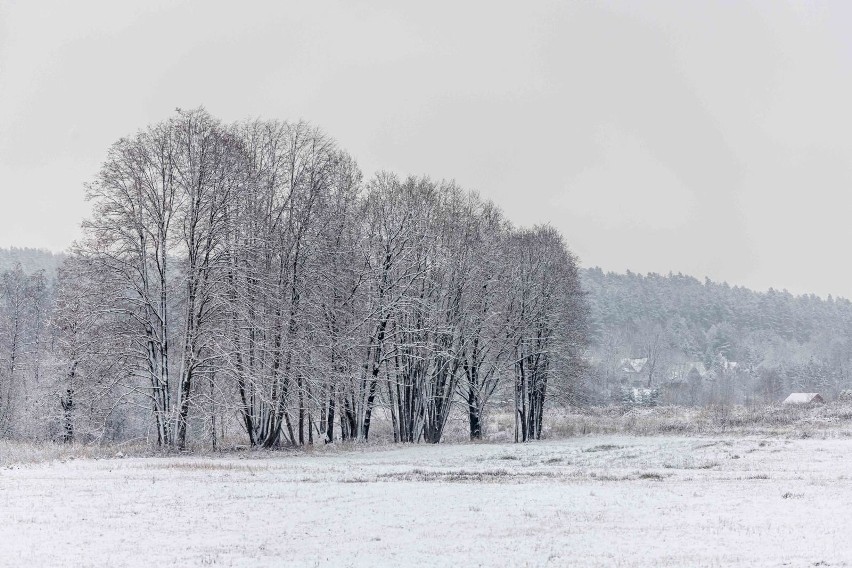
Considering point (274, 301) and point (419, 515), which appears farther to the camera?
point (274, 301)

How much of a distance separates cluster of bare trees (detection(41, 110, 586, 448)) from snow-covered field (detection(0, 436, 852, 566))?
7.98 meters

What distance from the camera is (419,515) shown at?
1925 centimetres

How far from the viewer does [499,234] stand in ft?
193

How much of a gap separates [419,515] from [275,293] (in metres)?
24.3

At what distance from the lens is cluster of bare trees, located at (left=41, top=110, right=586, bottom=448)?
3778 cm

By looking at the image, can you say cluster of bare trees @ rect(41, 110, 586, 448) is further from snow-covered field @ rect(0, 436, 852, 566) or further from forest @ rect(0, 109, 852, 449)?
snow-covered field @ rect(0, 436, 852, 566)

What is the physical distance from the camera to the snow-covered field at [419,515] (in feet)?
48.2

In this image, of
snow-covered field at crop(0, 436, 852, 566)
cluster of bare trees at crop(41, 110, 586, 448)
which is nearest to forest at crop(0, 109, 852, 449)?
cluster of bare trees at crop(41, 110, 586, 448)

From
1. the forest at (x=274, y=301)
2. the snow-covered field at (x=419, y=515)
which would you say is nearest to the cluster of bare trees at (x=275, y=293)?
the forest at (x=274, y=301)

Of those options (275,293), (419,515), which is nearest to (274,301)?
(275,293)

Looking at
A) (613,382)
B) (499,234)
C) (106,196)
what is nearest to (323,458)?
(106,196)

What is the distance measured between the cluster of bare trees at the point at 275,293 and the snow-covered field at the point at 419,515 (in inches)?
314

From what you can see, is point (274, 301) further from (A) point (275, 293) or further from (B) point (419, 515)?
(B) point (419, 515)

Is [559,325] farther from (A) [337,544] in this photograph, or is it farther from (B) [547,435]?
(A) [337,544]
